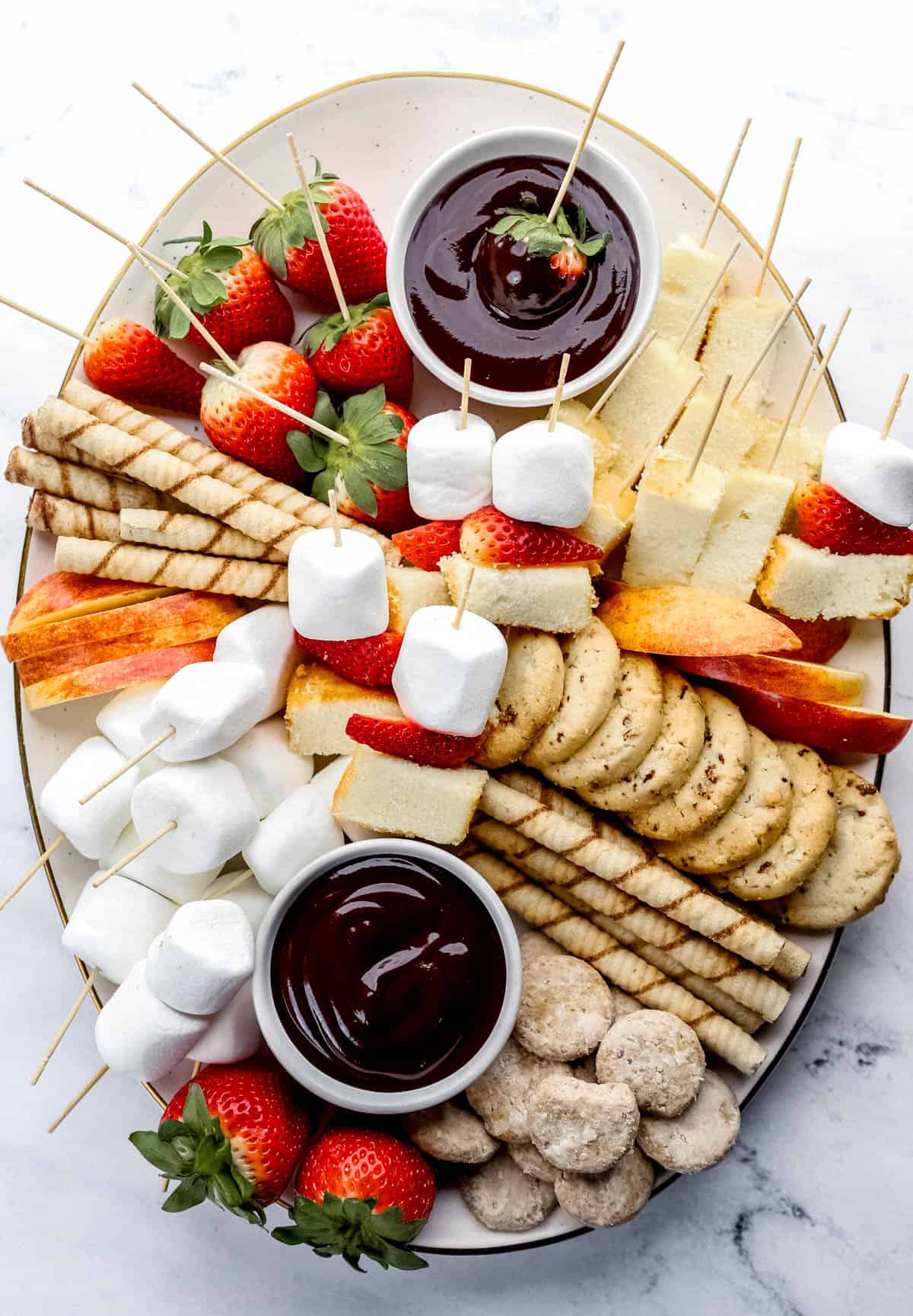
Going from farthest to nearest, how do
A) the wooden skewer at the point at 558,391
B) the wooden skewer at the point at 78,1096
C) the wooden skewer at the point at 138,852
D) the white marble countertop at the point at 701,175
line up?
the white marble countertop at the point at 701,175, the wooden skewer at the point at 78,1096, the wooden skewer at the point at 138,852, the wooden skewer at the point at 558,391

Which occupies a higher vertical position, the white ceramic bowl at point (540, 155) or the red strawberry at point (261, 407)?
the white ceramic bowl at point (540, 155)

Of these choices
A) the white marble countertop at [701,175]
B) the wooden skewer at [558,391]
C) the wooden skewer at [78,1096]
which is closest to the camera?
the wooden skewer at [558,391]

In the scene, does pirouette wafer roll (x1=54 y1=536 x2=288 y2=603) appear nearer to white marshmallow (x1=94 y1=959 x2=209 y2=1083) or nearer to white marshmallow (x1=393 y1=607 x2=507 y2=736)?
white marshmallow (x1=393 y1=607 x2=507 y2=736)

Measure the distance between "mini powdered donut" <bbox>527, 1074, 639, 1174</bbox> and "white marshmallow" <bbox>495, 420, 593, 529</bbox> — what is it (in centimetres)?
103

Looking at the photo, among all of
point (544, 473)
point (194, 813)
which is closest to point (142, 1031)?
point (194, 813)

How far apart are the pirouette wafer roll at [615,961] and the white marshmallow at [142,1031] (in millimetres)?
616

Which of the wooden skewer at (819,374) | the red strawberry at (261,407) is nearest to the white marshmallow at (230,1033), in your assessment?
the red strawberry at (261,407)

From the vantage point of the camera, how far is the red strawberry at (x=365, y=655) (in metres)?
1.98

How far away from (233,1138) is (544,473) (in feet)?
4.38

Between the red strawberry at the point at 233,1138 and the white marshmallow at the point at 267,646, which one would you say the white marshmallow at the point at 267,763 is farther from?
the red strawberry at the point at 233,1138

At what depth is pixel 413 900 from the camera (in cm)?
188

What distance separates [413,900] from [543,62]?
1.84 m

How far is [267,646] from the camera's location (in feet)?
6.66

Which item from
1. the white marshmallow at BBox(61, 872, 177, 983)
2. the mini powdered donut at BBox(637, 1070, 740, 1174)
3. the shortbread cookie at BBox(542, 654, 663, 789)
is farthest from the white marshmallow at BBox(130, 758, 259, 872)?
the mini powdered donut at BBox(637, 1070, 740, 1174)
